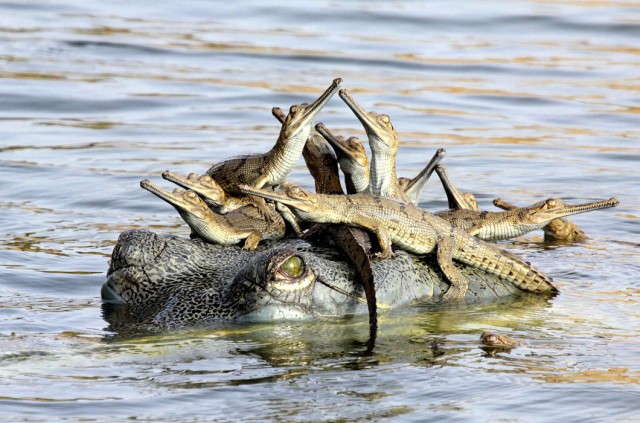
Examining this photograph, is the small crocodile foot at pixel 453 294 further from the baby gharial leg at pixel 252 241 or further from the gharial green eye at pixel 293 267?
the baby gharial leg at pixel 252 241

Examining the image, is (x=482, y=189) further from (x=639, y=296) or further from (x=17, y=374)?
(x=17, y=374)

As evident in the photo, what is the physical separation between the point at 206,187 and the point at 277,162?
538mm

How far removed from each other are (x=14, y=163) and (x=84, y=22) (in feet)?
35.2

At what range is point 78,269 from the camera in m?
9.66

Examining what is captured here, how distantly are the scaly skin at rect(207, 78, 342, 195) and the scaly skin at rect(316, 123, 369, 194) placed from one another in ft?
0.46

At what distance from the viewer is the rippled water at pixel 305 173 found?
21.3ft

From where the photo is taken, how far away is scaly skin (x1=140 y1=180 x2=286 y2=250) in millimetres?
8227

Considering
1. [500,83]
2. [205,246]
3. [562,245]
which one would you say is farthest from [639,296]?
[500,83]

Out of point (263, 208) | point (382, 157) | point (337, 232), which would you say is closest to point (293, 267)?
point (337, 232)

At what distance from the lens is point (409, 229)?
817 centimetres

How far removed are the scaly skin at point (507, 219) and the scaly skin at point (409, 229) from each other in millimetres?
398

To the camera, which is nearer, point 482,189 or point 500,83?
point 482,189

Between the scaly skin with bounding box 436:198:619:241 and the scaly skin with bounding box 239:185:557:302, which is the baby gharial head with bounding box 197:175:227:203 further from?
the scaly skin with bounding box 436:198:619:241

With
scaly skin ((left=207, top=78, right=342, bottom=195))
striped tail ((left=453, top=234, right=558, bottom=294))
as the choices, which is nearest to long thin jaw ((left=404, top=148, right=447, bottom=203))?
striped tail ((left=453, top=234, right=558, bottom=294))
